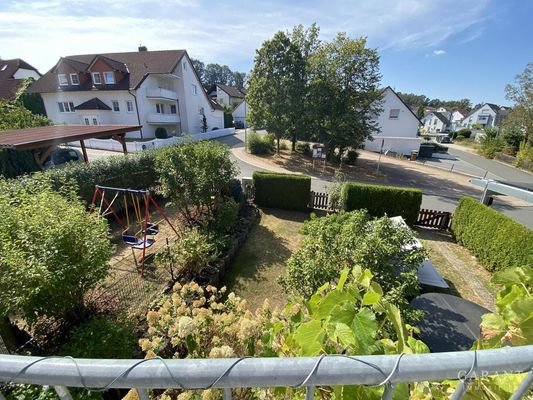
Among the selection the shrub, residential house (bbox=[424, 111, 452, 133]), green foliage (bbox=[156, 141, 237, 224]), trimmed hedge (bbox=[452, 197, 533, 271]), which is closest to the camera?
trimmed hedge (bbox=[452, 197, 533, 271])

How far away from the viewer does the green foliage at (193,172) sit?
28.5 ft

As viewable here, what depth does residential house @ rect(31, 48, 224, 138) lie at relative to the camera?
27156 millimetres

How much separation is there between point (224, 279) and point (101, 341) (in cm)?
355

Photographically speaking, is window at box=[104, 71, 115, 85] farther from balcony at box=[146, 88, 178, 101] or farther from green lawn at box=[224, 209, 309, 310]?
green lawn at box=[224, 209, 309, 310]

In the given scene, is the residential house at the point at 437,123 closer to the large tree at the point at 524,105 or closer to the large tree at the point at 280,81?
the large tree at the point at 524,105

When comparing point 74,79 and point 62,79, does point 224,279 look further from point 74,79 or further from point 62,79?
point 62,79

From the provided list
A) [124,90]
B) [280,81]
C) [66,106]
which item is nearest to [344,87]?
[280,81]

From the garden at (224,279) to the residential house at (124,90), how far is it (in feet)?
63.9

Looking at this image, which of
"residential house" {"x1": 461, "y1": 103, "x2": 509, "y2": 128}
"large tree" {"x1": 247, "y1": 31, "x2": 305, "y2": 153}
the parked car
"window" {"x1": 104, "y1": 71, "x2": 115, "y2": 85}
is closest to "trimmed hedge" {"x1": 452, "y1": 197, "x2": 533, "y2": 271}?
"large tree" {"x1": 247, "y1": 31, "x2": 305, "y2": 153}

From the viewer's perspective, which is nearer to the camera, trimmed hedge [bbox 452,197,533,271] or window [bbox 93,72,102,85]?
trimmed hedge [bbox 452,197,533,271]

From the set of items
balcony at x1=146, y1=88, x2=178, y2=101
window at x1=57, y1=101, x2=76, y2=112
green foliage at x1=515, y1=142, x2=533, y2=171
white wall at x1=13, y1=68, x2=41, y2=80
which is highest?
white wall at x1=13, y1=68, x2=41, y2=80

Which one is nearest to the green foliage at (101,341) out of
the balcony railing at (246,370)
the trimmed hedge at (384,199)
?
the balcony railing at (246,370)

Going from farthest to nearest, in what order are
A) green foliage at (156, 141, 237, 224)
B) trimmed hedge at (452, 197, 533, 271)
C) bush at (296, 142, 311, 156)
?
bush at (296, 142, 311, 156)
green foliage at (156, 141, 237, 224)
trimmed hedge at (452, 197, 533, 271)

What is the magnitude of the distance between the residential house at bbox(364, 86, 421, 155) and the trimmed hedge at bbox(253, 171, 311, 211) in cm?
2052
